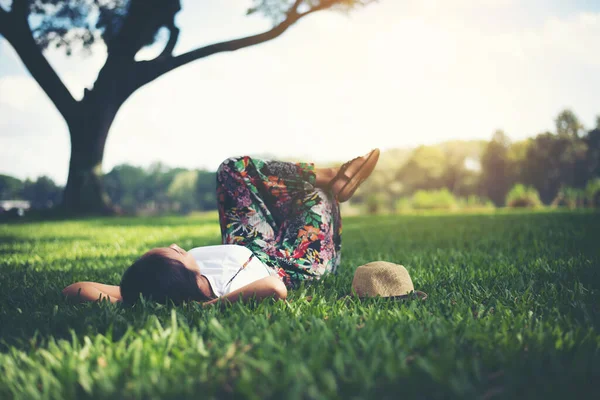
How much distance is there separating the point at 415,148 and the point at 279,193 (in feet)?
194

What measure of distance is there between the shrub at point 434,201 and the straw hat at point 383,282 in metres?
13.5

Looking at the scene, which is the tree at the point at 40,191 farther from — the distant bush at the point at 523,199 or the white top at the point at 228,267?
the white top at the point at 228,267

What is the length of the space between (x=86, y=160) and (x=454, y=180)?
4849 centimetres

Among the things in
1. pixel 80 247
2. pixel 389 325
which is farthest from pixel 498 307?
pixel 80 247

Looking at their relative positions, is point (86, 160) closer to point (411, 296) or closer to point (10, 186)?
point (411, 296)

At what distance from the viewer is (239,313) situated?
1746 millimetres

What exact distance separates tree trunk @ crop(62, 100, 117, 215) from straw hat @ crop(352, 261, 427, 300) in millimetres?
10534

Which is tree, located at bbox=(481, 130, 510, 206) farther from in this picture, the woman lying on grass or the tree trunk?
the woman lying on grass

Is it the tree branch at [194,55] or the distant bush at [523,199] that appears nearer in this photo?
the tree branch at [194,55]

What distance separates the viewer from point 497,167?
4125cm

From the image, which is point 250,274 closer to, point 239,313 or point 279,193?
point 239,313

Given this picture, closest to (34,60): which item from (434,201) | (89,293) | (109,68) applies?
(109,68)

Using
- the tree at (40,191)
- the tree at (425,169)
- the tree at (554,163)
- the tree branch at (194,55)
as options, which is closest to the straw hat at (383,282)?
the tree branch at (194,55)

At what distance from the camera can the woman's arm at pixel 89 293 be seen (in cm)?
205
